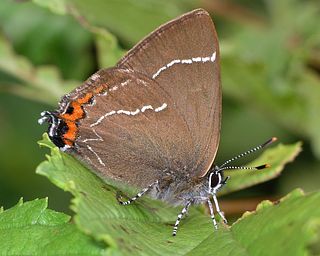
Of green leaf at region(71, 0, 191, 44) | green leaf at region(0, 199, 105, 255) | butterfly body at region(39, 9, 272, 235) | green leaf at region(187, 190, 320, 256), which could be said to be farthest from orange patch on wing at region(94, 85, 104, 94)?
green leaf at region(71, 0, 191, 44)

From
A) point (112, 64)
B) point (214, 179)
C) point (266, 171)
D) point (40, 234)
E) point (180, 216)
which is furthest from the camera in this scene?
point (112, 64)

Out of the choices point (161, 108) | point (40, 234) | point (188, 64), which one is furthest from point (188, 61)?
point (40, 234)

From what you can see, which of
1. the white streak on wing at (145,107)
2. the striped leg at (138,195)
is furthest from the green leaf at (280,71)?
the striped leg at (138,195)

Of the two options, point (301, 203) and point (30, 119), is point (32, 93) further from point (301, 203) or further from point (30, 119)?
point (301, 203)

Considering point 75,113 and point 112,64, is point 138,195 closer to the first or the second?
point 75,113

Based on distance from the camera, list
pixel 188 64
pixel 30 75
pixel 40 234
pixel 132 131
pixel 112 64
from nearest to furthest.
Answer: pixel 40 234, pixel 188 64, pixel 132 131, pixel 112 64, pixel 30 75

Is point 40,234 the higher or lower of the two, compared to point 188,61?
lower
